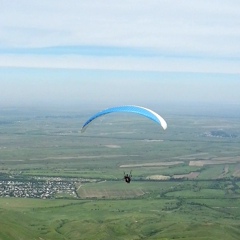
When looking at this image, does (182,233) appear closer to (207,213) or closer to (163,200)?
(207,213)

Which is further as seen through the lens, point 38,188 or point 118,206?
point 38,188

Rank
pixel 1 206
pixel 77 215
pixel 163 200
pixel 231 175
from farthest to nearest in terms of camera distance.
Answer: pixel 231 175 → pixel 163 200 → pixel 1 206 → pixel 77 215

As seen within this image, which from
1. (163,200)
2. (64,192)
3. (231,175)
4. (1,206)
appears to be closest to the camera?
(1,206)

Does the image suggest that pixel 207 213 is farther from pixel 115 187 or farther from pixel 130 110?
pixel 130 110

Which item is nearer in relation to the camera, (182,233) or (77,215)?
(182,233)

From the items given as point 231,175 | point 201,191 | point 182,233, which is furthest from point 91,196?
point 231,175

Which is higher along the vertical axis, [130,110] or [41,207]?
[130,110]

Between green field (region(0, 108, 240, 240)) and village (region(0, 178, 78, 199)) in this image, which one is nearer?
green field (region(0, 108, 240, 240))

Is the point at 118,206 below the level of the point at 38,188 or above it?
above

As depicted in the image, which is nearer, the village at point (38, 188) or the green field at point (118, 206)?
the green field at point (118, 206)
